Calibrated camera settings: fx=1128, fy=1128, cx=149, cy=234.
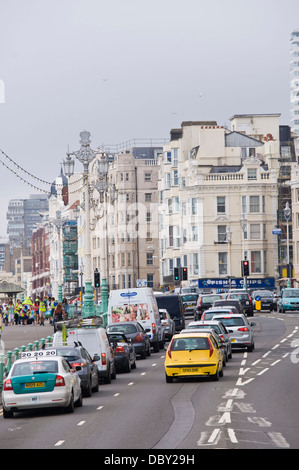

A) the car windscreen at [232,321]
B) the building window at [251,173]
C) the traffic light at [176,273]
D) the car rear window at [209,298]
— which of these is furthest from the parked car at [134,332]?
the building window at [251,173]

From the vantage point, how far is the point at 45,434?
2016cm

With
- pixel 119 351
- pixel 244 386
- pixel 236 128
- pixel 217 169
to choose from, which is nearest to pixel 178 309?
pixel 119 351

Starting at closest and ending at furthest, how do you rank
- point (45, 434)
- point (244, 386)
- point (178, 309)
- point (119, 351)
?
point (45, 434) → point (244, 386) → point (119, 351) → point (178, 309)

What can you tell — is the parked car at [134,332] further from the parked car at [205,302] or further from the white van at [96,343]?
the parked car at [205,302]

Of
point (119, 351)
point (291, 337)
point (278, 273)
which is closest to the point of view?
point (119, 351)

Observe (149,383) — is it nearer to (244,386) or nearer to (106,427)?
(244,386)

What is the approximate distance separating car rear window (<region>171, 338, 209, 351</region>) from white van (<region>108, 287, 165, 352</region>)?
14.9m

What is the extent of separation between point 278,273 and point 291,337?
54990 mm

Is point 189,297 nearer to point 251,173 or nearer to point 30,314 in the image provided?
point 30,314

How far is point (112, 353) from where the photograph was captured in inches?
1400

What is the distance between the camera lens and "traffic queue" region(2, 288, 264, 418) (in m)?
24.0

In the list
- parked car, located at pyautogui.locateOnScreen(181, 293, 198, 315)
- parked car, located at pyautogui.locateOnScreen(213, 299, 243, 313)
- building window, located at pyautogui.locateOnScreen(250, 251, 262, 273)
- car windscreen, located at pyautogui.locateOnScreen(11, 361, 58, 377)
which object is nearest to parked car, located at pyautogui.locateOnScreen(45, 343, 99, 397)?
car windscreen, located at pyautogui.locateOnScreen(11, 361, 58, 377)

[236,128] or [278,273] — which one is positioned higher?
[236,128]
